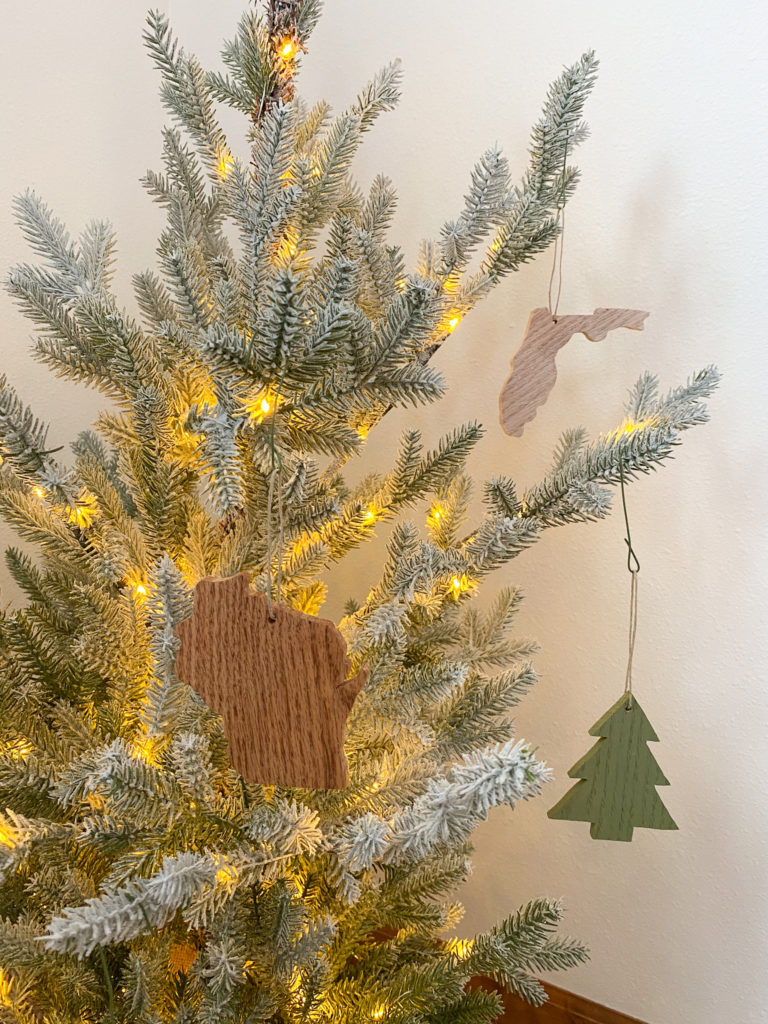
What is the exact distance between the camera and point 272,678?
0.50 meters

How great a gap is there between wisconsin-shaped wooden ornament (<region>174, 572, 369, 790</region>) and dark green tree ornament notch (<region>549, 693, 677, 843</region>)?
0.32m

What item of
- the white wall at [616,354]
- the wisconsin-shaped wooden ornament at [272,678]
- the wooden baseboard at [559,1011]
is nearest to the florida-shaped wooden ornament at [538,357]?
the white wall at [616,354]

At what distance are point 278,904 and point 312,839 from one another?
0.09 meters

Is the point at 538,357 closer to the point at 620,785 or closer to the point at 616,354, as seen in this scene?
the point at 616,354

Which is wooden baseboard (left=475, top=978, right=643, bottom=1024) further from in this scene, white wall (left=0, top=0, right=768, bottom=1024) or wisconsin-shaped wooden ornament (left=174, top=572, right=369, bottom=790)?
wisconsin-shaped wooden ornament (left=174, top=572, right=369, bottom=790)

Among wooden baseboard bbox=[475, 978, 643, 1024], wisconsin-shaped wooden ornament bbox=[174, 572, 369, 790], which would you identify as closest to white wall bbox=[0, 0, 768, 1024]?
wooden baseboard bbox=[475, 978, 643, 1024]

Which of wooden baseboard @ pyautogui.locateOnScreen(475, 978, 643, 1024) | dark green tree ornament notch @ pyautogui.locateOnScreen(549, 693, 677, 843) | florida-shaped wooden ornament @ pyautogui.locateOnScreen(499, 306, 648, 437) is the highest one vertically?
florida-shaped wooden ornament @ pyautogui.locateOnScreen(499, 306, 648, 437)

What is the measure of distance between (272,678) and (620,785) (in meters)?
0.39

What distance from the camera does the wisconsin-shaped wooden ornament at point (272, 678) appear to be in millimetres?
493

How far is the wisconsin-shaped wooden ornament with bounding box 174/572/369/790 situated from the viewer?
49 centimetres

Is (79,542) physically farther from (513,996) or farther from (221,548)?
(513,996)

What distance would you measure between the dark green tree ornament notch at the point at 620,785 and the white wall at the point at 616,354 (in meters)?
0.22

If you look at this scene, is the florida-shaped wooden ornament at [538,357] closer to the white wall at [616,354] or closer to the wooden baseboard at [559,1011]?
the white wall at [616,354]

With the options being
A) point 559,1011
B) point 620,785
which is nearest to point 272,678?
point 620,785
